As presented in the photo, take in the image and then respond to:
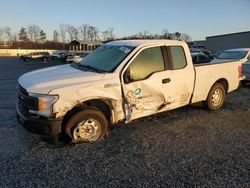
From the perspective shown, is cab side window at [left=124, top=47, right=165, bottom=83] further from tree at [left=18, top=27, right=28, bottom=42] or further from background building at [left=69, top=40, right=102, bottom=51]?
tree at [left=18, top=27, right=28, bottom=42]

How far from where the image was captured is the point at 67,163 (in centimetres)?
425

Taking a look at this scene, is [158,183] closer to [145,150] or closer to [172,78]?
[145,150]

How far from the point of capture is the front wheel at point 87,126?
4.83 meters

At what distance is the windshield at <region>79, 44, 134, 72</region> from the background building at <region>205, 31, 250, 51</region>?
2260 inches

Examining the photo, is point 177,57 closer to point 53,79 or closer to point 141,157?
point 141,157

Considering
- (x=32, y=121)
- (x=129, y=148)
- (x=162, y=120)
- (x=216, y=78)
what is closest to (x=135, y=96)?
(x=129, y=148)

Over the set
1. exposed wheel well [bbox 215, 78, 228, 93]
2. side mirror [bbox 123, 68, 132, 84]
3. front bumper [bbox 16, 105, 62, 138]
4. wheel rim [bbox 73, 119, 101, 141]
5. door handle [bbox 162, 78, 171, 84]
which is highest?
side mirror [bbox 123, 68, 132, 84]

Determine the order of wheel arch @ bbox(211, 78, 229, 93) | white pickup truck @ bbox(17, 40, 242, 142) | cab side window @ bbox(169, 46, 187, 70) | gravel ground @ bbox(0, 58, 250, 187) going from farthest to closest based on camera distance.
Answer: wheel arch @ bbox(211, 78, 229, 93)
cab side window @ bbox(169, 46, 187, 70)
white pickup truck @ bbox(17, 40, 242, 142)
gravel ground @ bbox(0, 58, 250, 187)

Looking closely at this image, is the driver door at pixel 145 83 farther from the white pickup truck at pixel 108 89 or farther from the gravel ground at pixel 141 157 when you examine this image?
the gravel ground at pixel 141 157

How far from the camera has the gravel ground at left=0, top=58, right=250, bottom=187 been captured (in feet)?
12.2

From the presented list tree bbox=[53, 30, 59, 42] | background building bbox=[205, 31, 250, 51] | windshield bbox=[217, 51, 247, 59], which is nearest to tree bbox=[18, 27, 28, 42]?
tree bbox=[53, 30, 59, 42]

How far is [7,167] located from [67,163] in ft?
2.86

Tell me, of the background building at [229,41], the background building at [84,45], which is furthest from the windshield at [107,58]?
the background building at [84,45]

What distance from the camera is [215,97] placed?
7.47 meters
